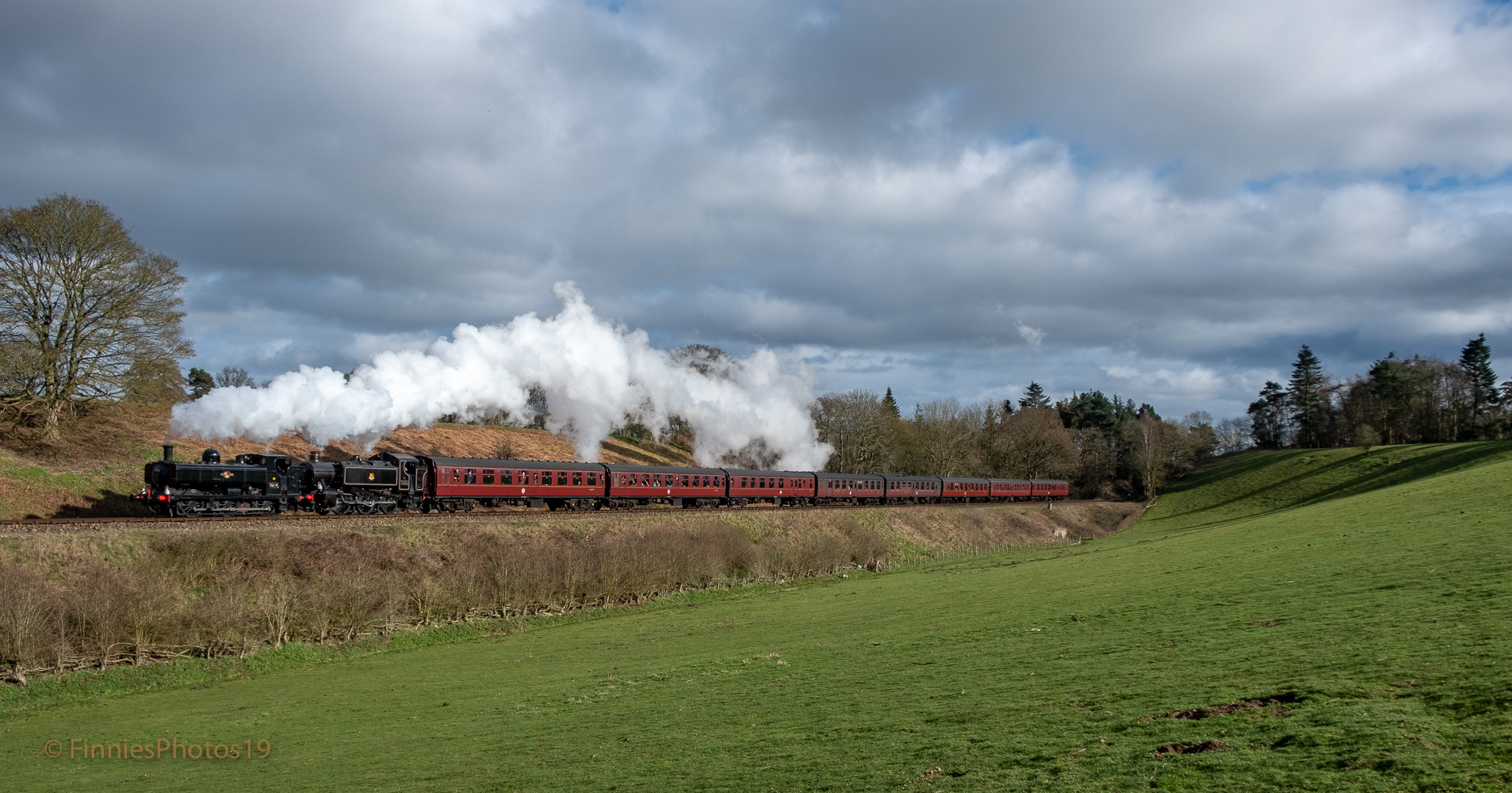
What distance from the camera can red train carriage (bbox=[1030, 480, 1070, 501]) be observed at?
9069cm

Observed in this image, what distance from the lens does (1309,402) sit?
126500 millimetres

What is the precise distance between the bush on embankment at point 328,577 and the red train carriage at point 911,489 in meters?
25.0

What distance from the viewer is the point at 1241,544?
34938 mm

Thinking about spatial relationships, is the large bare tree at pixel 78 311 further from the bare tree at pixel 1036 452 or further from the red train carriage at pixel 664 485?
the bare tree at pixel 1036 452

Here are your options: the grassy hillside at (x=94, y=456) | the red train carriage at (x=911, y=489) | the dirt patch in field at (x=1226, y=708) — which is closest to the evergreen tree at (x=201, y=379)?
the grassy hillside at (x=94, y=456)

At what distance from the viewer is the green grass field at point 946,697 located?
995 cm

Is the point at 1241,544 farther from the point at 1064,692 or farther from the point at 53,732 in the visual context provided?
the point at 53,732

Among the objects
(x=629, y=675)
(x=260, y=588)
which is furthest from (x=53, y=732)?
(x=629, y=675)

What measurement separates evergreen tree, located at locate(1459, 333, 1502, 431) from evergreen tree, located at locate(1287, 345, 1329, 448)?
18047 mm

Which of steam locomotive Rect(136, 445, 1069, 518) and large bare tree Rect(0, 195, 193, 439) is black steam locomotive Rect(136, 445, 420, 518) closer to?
steam locomotive Rect(136, 445, 1069, 518)

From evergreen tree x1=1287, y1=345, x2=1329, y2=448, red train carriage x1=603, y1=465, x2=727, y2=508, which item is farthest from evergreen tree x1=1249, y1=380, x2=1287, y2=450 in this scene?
red train carriage x1=603, y1=465, x2=727, y2=508

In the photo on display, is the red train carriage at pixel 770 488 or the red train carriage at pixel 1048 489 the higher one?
the red train carriage at pixel 770 488

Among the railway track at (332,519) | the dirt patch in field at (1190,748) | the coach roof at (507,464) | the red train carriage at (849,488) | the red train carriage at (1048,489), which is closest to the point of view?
the dirt patch in field at (1190,748)

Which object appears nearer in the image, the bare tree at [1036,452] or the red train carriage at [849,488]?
the red train carriage at [849,488]
